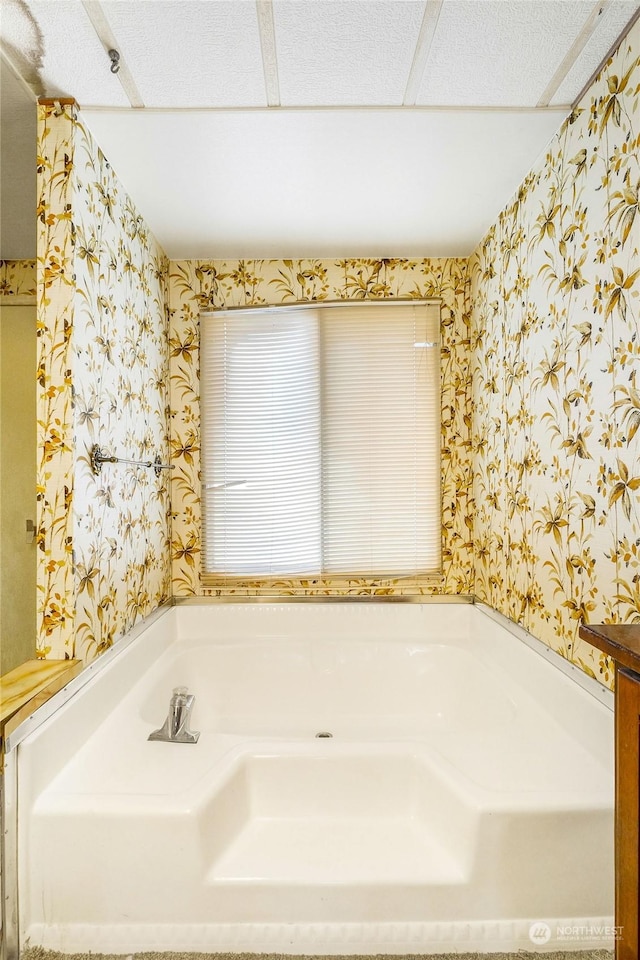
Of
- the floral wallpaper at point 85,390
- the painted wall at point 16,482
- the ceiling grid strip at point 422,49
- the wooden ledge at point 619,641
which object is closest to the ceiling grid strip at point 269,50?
the ceiling grid strip at point 422,49

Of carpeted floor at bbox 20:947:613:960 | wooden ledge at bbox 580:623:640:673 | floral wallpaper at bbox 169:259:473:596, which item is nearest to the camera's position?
wooden ledge at bbox 580:623:640:673

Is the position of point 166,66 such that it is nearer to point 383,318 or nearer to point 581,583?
point 383,318

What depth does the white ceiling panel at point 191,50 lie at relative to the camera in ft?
3.91

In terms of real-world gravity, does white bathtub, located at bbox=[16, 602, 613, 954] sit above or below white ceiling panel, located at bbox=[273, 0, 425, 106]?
below

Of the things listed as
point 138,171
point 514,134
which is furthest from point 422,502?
point 138,171

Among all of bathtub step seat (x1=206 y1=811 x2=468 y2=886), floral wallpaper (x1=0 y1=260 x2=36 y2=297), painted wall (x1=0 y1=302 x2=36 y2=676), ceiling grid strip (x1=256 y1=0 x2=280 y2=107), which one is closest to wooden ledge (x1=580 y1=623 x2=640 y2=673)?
bathtub step seat (x1=206 y1=811 x2=468 y2=886)

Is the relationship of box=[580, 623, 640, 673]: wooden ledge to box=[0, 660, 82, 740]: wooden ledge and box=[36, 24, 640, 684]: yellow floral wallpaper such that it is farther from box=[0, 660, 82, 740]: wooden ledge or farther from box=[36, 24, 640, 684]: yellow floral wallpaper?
box=[0, 660, 82, 740]: wooden ledge

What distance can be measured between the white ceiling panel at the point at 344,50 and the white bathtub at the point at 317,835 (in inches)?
67.4

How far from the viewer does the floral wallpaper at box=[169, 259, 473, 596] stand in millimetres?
2584

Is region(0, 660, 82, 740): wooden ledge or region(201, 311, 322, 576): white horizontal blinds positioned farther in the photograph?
region(201, 311, 322, 576): white horizontal blinds

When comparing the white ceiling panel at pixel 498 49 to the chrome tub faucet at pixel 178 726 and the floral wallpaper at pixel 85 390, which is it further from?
the chrome tub faucet at pixel 178 726

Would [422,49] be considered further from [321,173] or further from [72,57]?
[72,57]

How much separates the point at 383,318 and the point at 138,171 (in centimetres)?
124

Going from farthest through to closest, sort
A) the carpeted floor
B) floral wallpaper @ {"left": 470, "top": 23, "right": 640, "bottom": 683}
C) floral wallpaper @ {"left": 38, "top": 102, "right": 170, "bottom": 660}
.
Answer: floral wallpaper @ {"left": 38, "top": 102, "right": 170, "bottom": 660} → floral wallpaper @ {"left": 470, "top": 23, "right": 640, "bottom": 683} → the carpeted floor
